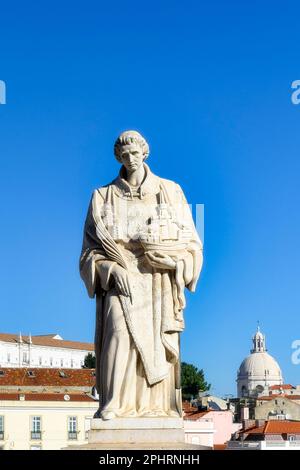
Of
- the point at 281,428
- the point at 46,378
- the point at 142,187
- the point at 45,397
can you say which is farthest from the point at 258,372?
the point at 142,187

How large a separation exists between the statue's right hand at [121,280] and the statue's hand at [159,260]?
254 mm

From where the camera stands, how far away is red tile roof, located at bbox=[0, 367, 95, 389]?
7781 centimetres

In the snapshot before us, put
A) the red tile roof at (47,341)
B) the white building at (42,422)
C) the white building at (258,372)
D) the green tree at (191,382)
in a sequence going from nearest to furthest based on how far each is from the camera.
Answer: the white building at (42,422) → the green tree at (191,382) → the red tile roof at (47,341) → the white building at (258,372)

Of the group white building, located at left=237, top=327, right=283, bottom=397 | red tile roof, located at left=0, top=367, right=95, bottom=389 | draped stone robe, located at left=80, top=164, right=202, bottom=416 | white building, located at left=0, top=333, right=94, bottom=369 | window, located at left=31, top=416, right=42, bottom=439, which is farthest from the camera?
white building, located at left=237, top=327, right=283, bottom=397

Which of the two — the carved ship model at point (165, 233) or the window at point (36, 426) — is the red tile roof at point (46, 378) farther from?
the carved ship model at point (165, 233)

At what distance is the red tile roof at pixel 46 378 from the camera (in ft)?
255

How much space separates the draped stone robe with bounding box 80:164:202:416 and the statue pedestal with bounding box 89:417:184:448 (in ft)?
0.47

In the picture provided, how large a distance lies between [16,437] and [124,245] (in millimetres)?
50138

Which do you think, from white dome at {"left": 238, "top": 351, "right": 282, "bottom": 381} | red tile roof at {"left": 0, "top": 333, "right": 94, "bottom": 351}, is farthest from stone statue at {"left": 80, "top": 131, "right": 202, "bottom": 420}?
white dome at {"left": 238, "top": 351, "right": 282, "bottom": 381}

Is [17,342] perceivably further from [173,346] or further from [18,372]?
[173,346]

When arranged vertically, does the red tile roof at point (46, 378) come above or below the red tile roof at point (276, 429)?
above

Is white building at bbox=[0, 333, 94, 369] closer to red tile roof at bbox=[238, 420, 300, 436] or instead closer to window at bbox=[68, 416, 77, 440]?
red tile roof at bbox=[238, 420, 300, 436]

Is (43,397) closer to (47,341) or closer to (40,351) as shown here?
(40,351)

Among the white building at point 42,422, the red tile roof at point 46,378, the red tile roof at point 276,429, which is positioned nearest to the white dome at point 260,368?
the red tile roof at point 46,378
